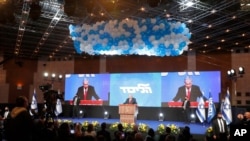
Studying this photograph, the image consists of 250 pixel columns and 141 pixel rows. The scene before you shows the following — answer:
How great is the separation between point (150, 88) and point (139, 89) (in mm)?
633

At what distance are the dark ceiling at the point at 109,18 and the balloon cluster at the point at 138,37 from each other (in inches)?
22.9

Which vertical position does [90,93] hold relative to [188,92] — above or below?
below

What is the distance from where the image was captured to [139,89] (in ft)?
56.3

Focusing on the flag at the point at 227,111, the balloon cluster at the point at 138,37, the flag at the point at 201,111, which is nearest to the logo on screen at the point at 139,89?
the flag at the point at 201,111

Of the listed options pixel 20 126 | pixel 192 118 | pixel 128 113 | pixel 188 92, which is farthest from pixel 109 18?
pixel 20 126

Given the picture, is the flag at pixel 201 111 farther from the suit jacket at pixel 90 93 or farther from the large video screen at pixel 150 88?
the suit jacket at pixel 90 93

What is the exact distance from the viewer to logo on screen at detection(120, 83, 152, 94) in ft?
55.9

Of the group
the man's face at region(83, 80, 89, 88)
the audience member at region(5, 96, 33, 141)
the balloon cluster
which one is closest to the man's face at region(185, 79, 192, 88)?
the man's face at region(83, 80, 89, 88)

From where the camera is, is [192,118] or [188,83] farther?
[188,83]

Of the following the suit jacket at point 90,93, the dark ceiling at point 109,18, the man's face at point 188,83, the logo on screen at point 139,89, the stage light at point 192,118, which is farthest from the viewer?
the suit jacket at point 90,93

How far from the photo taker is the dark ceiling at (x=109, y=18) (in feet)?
31.7

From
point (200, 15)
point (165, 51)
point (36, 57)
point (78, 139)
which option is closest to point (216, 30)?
point (200, 15)

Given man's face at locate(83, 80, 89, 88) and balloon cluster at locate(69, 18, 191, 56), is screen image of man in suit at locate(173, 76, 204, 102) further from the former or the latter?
balloon cluster at locate(69, 18, 191, 56)

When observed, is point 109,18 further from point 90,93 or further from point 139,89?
point 90,93
